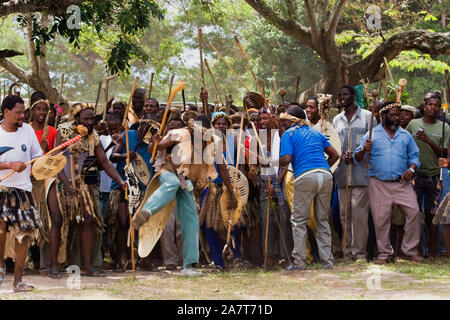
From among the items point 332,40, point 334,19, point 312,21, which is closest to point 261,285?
point 312,21

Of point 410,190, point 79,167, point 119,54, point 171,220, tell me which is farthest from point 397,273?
point 119,54

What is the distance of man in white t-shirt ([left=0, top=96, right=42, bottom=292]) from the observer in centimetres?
691

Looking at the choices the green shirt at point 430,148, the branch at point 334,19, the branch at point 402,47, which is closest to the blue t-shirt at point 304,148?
the green shirt at point 430,148

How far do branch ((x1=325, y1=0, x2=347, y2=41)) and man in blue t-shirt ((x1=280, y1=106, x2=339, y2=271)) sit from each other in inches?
→ 267

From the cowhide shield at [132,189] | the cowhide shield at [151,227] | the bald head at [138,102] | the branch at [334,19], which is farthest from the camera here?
the branch at [334,19]

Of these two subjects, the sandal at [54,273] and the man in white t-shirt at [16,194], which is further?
the sandal at [54,273]

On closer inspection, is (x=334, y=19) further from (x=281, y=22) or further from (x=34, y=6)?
(x=34, y=6)

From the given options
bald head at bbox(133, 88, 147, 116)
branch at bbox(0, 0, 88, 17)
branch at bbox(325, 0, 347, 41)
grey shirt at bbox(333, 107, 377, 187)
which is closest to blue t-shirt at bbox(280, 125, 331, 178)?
grey shirt at bbox(333, 107, 377, 187)

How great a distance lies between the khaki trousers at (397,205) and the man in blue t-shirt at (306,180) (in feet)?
2.70

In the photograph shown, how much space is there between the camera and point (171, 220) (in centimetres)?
952

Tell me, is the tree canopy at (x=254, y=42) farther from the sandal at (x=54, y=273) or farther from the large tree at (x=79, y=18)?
the sandal at (x=54, y=273)

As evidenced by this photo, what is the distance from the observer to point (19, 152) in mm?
7027

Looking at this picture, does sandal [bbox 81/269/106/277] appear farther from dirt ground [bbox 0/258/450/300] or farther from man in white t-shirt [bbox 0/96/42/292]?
man in white t-shirt [bbox 0/96/42/292]

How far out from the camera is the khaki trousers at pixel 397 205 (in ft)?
30.2
